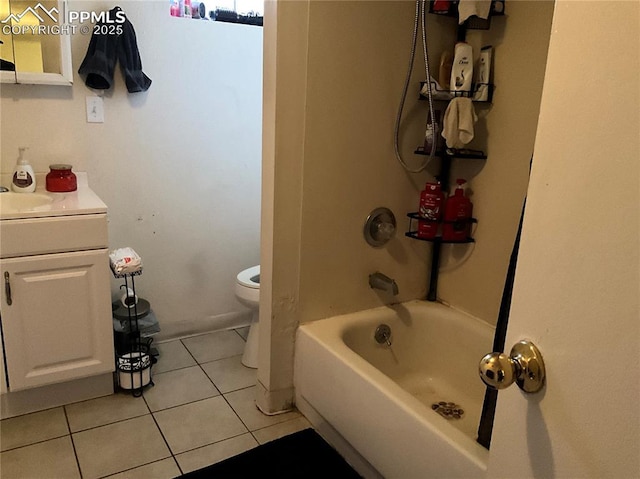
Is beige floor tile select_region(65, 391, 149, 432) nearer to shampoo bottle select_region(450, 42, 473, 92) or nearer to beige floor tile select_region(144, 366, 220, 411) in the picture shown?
beige floor tile select_region(144, 366, 220, 411)

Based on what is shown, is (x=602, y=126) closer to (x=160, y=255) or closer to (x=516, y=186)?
(x=516, y=186)

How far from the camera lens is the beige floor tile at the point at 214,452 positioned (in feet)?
5.95

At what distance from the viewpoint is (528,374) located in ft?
2.55

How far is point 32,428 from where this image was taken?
197 centimetres

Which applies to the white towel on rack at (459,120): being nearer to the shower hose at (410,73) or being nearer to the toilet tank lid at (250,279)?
the shower hose at (410,73)

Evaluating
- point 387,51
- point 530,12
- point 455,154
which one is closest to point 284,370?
point 455,154

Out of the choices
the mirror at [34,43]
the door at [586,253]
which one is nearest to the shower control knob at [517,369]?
the door at [586,253]

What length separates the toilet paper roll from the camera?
7.52ft

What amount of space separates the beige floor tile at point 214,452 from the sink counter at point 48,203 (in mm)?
945

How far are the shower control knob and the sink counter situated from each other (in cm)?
163

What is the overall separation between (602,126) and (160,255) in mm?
2290

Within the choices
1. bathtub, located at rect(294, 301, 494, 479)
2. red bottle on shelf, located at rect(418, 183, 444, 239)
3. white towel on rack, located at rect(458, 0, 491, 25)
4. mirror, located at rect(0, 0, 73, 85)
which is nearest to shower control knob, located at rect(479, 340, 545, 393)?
bathtub, located at rect(294, 301, 494, 479)

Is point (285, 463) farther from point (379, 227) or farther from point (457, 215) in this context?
point (457, 215)

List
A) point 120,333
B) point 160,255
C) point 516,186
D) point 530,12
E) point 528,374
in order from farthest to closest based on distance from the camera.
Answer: point 160,255 < point 120,333 < point 516,186 < point 530,12 < point 528,374
